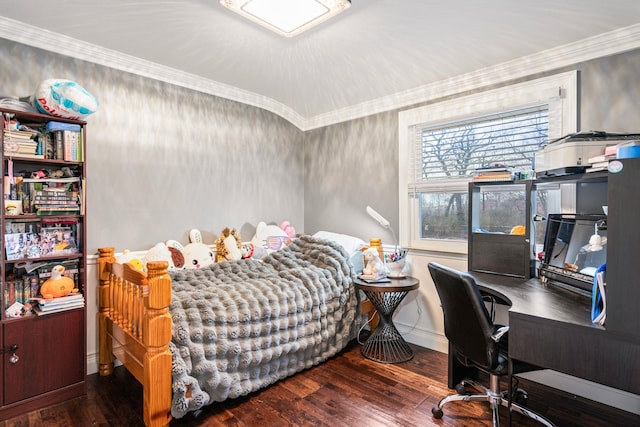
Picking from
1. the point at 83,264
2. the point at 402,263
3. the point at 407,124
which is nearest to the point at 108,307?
the point at 83,264

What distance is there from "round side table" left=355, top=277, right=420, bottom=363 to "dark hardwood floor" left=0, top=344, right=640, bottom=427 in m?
0.23

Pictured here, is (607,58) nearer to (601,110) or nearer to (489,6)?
(601,110)

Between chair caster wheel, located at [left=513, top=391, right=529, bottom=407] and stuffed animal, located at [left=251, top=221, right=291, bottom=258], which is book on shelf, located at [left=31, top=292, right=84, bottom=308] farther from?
chair caster wheel, located at [left=513, top=391, right=529, bottom=407]

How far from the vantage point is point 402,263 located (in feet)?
9.41

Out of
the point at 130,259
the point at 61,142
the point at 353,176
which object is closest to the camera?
the point at 61,142

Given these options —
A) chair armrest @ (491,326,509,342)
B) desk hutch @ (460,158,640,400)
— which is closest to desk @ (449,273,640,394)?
desk hutch @ (460,158,640,400)

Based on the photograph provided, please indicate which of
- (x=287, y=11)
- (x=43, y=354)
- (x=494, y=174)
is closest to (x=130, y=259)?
(x=43, y=354)

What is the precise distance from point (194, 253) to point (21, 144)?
4.25ft

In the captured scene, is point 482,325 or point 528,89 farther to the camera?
point 528,89

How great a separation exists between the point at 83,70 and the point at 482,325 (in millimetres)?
3018

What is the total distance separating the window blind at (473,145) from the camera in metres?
2.51

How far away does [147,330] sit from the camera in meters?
1.74

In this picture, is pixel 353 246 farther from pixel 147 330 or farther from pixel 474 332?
pixel 147 330

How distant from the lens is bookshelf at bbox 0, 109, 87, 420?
200cm
